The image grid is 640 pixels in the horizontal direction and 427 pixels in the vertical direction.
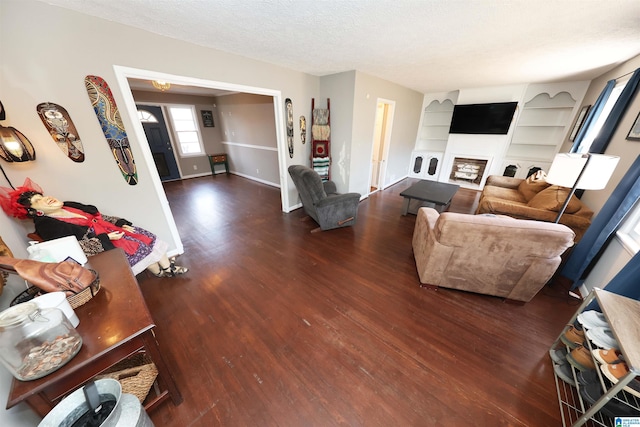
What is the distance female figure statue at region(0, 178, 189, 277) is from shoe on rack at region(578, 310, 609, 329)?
3.18 m

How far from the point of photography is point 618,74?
103 inches

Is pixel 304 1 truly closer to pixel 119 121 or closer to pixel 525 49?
pixel 119 121

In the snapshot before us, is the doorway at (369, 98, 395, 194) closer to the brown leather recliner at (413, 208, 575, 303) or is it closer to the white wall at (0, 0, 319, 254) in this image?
the brown leather recliner at (413, 208, 575, 303)

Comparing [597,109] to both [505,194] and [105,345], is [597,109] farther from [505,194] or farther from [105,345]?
[105,345]

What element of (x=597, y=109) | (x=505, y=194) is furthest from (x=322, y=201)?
(x=597, y=109)

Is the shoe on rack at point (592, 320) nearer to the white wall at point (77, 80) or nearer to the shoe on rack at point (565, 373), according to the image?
the shoe on rack at point (565, 373)

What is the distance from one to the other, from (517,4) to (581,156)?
51.5 inches

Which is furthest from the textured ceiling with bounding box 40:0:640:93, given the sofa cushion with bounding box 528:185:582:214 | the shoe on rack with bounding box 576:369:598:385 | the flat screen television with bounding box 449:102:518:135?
the shoe on rack with bounding box 576:369:598:385

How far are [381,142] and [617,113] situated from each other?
3154 millimetres

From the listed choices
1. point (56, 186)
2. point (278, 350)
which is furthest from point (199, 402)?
point (56, 186)

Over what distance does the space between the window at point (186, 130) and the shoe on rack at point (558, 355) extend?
7541 millimetres

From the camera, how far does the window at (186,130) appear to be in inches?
216

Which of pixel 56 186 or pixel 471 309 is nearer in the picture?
pixel 56 186

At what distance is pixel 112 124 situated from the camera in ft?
5.99
